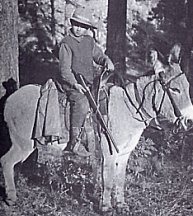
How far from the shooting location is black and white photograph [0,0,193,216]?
166 cm

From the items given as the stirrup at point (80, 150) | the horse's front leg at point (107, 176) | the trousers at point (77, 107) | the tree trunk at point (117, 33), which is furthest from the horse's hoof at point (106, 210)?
the tree trunk at point (117, 33)

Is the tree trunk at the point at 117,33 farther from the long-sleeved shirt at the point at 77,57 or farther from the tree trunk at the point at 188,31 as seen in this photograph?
the tree trunk at the point at 188,31

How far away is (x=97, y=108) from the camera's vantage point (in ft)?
5.55

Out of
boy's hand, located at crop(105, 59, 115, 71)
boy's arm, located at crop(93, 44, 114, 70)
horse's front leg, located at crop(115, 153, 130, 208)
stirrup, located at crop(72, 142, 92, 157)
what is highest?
boy's arm, located at crop(93, 44, 114, 70)

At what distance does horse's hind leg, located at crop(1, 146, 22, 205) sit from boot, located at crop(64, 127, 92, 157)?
0.23m

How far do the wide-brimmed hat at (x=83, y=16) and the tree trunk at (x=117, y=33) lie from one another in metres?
0.09

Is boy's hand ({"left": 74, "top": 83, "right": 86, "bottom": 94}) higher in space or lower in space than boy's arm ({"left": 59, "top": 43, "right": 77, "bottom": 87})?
lower

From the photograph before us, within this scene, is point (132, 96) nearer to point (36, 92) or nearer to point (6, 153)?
point (36, 92)

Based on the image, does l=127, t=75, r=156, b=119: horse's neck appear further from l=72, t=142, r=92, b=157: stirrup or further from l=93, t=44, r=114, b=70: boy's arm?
l=72, t=142, r=92, b=157: stirrup

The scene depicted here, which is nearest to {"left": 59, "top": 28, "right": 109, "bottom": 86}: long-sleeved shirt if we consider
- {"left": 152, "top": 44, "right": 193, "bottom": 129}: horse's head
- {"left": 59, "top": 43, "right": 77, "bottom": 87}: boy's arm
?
{"left": 59, "top": 43, "right": 77, "bottom": 87}: boy's arm

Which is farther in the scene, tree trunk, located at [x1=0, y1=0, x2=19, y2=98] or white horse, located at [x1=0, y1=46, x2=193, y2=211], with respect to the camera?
tree trunk, located at [x1=0, y1=0, x2=19, y2=98]

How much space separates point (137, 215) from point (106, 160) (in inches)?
10.3

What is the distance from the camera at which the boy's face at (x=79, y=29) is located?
5.30 ft

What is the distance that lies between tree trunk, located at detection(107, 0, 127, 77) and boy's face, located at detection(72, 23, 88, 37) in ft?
0.34
